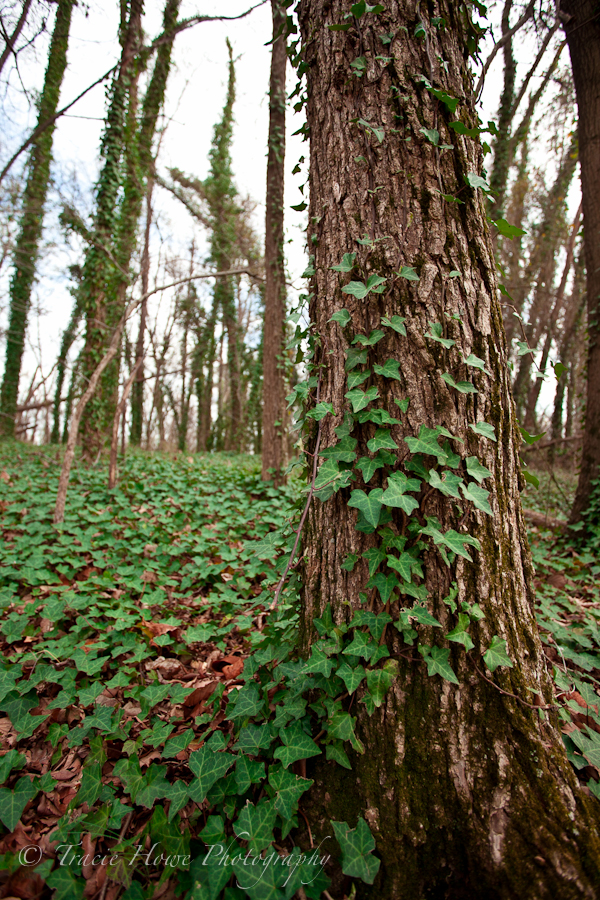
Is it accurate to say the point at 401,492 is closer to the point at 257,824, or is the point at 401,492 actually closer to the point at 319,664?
the point at 319,664

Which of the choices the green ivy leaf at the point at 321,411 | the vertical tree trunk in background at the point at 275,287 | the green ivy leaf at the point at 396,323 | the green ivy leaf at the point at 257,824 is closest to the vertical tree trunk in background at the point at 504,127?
the vertical tree trunk in background at the point at 275,287

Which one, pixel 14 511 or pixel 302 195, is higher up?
pixel 302 195

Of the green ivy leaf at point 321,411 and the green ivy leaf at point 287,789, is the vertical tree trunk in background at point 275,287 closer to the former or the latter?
the green ivy leaf at point 321,411

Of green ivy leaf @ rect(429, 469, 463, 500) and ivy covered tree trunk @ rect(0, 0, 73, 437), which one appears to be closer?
green ivy leaf @ rect(429, 469, 463, 500)

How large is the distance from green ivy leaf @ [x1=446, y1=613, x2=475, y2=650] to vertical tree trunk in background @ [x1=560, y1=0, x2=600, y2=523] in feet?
12.0

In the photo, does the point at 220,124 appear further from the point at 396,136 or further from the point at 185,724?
the point at 185,724

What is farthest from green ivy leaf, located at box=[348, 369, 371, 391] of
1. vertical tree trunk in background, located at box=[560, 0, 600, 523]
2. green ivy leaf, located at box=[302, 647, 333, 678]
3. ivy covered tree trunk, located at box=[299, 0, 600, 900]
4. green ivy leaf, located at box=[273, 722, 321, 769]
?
vertical tree trunk in background, located at box=[560, 0, 600, 523]

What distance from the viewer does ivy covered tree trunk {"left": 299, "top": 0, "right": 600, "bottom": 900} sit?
1188 millimetres

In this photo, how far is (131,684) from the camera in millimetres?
2123

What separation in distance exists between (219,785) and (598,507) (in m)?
4.08

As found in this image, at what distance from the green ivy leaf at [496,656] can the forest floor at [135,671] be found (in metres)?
0.42

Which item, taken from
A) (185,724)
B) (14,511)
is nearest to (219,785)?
(185,724)

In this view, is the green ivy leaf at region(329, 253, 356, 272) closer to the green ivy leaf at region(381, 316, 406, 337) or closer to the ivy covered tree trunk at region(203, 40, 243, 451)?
the green ivy leaf at region(381, 316, 406, 337)

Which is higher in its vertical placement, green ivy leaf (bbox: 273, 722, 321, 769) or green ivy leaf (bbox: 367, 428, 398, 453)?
green ivy leaf (bbox: 367, 428, 398, 453)
